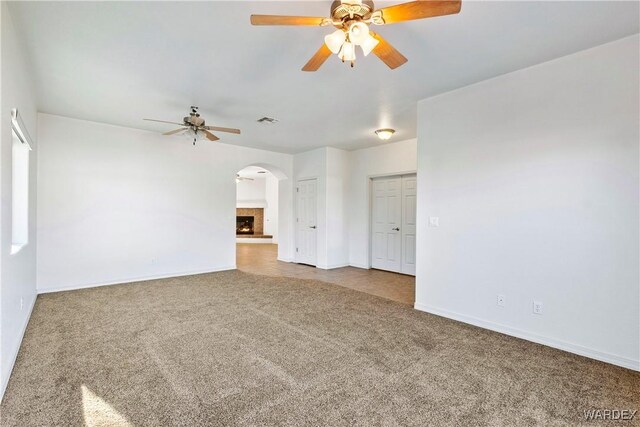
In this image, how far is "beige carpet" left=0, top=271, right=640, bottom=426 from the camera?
1.85m

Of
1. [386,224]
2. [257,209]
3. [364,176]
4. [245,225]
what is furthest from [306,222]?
[245,225]

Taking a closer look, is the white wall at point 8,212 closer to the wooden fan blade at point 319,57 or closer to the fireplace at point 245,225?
the wooden fan blade at point 319,57

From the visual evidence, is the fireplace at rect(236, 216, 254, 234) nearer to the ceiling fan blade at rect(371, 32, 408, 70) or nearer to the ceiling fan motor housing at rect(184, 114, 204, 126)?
the ceiling fan motor housing at rect(184, 114, 204, 126)

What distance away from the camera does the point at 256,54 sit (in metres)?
2.78

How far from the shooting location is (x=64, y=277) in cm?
464

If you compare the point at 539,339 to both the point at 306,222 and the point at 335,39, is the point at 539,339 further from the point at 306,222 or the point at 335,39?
the point at 306,222

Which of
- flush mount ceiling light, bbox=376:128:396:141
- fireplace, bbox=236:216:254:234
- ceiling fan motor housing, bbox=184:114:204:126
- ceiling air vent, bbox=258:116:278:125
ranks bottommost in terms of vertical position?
fireplace, bbox=236:216:254:234

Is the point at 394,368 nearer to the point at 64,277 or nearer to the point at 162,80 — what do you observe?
the point at 162,80

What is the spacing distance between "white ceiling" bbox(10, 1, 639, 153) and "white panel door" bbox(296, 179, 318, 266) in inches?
109

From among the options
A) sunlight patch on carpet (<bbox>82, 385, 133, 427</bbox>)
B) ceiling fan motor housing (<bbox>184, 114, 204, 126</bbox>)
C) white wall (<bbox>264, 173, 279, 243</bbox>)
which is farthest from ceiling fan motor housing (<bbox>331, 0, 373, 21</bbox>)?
white wall (<bbox>264, 173, 279, 243</bbox>)

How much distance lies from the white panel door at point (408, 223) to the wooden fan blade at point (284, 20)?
4.63 meters

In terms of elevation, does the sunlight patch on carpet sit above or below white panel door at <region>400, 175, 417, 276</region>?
below

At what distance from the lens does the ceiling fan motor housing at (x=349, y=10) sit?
6.15 ft

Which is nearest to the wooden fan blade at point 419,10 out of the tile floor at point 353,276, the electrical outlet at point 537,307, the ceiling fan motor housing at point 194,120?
the electrical outlet at point 537,307
